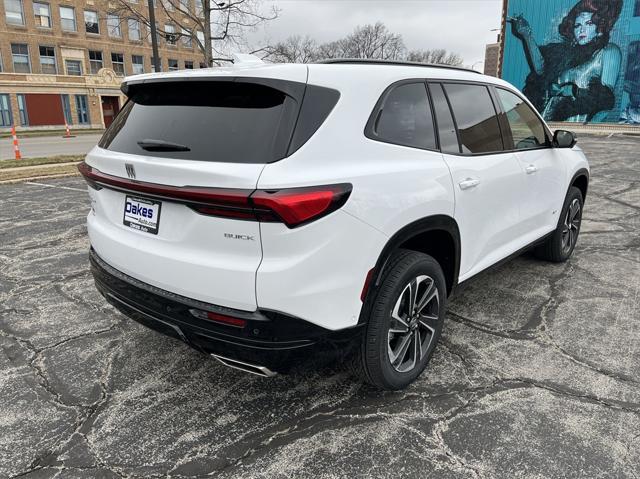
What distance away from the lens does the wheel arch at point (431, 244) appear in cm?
238

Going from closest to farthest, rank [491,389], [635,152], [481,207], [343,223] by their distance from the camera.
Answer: [343,223] < [491,389] < [481,207] < [635,152]

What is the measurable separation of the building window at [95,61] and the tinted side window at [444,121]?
44.3 meters

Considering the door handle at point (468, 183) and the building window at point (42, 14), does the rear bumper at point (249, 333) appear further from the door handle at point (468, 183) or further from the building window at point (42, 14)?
the building window at point (42, 14)

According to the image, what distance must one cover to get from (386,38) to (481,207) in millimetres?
60959

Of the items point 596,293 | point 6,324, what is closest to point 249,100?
→ point 6,324

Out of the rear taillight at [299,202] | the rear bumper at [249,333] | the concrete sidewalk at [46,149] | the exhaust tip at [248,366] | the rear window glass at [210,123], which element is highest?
the rear window glass at [210,123]

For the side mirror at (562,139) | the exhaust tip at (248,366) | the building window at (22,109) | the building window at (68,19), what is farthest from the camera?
the building window at (68,19)

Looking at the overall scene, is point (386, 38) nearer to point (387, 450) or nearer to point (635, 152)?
point (635, 152)

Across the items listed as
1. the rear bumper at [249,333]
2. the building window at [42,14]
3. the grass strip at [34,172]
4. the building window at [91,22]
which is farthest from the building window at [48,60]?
the rear bumper at [249,333]

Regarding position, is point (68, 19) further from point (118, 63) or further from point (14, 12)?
point (118, 63)

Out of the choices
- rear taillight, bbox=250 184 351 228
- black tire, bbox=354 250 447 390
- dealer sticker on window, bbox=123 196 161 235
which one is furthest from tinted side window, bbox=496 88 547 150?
dealer sticker on window, bbox=123 196 161 235

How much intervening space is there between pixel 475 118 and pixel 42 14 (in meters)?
43.7

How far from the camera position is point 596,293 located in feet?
14.2

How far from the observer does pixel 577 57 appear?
2723 cm
